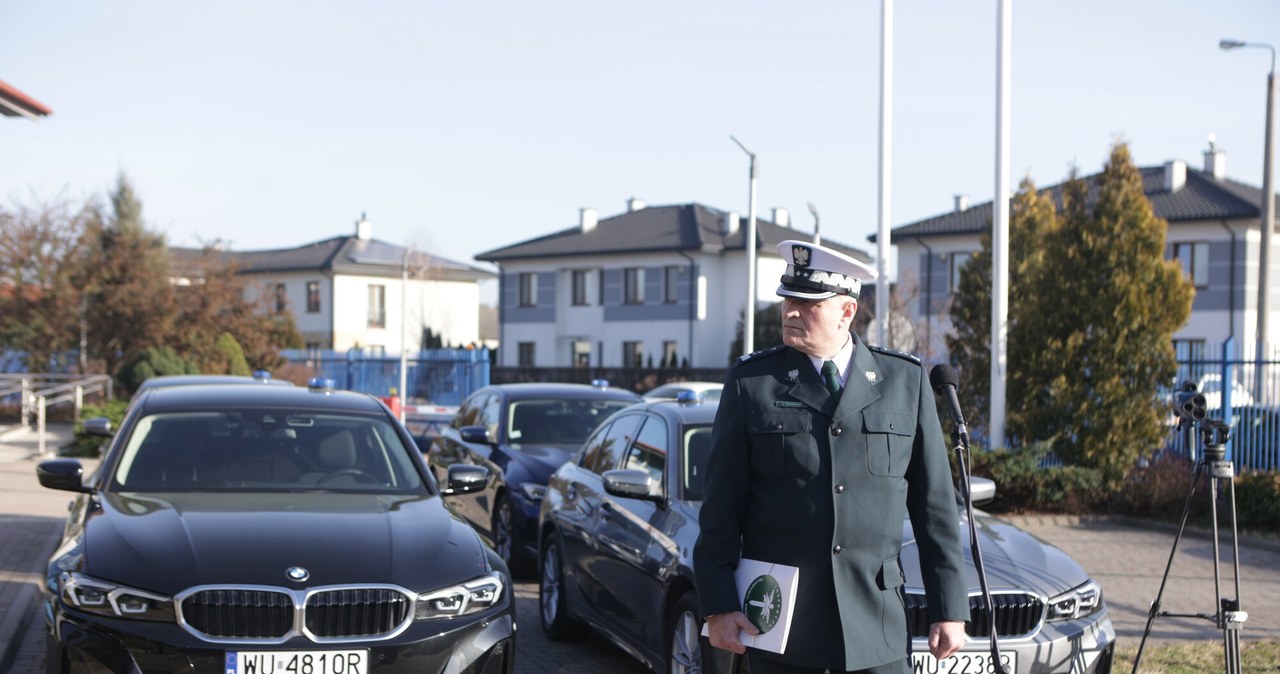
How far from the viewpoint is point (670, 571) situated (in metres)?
6.45

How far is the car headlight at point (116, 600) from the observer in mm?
5281

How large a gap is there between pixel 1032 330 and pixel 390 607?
12.1 metres

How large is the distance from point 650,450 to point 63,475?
3002 millimetres

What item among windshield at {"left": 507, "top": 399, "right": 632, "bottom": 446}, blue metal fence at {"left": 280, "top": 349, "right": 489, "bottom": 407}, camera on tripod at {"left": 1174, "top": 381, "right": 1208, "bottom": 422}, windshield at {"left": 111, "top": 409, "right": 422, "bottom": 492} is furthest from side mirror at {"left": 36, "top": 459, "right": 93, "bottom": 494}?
blue metal fence at {"left": 280, "top": 349, "right": 489, "bottom": 407}

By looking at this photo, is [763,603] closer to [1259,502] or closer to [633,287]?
[1259,502]

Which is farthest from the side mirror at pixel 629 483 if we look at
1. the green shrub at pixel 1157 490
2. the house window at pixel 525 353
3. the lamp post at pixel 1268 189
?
the house window at pixel 525 353

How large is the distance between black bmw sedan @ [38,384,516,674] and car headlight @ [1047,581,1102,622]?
2387mm

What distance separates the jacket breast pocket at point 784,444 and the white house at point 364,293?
2606 inches

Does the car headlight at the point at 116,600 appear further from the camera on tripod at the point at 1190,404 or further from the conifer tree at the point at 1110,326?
the conifer tree at the point at 1110,326

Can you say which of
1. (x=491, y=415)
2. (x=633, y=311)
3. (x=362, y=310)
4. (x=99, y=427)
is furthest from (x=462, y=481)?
(x=362, y=310)

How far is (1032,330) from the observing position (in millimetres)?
16172

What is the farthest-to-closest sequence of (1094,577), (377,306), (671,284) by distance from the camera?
(377,306) → (671,284) → (1094,577)

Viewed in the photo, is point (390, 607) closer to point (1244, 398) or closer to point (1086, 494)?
point (1086, 494)

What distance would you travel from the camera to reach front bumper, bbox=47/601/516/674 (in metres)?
5.18
